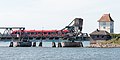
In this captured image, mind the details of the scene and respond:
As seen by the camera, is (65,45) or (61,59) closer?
(61,59)

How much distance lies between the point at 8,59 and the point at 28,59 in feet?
13.8

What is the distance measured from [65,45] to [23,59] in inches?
3363

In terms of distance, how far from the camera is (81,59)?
117m

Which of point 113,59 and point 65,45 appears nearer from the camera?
Result: point 113,59

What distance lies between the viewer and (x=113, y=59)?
11694 cm

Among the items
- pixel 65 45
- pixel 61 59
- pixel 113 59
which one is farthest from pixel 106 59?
pixel 65 45

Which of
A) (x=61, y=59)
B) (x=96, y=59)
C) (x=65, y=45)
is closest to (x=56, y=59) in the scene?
(x=61, y=59)

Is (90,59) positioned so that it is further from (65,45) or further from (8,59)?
(65,45)

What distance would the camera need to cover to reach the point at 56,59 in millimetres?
116312

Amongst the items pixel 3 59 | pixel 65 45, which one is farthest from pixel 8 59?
pixel 65 45

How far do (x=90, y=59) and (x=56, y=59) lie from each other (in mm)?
7234

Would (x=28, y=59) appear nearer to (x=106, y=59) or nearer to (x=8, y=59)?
(x=8, y=59)

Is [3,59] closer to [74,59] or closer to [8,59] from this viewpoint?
[8,59]

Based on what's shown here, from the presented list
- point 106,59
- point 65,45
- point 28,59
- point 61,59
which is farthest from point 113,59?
point 65,45
